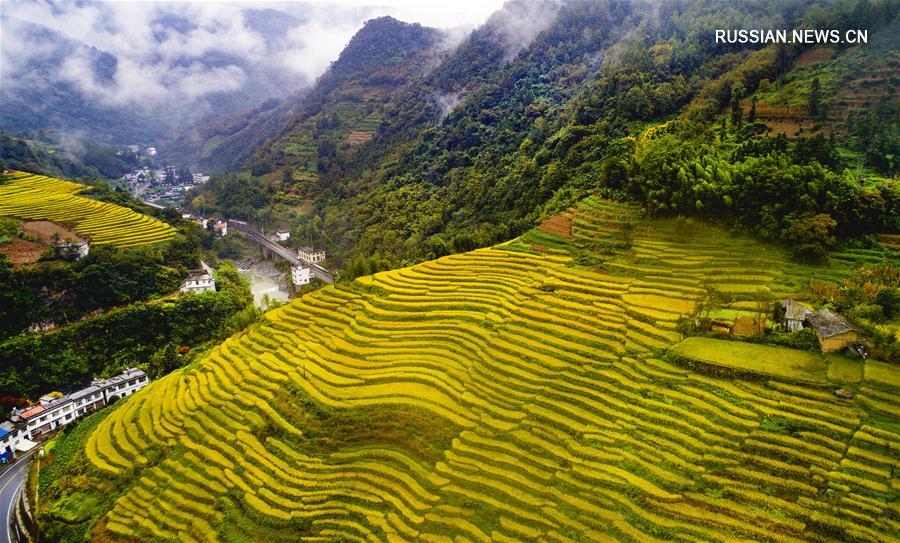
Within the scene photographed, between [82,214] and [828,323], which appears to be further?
[82,214]

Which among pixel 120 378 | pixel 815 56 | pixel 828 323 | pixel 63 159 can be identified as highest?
pixel 63 159

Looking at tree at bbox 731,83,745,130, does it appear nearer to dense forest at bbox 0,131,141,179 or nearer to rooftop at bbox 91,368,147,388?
rooftop at bbox 91,368,147,388

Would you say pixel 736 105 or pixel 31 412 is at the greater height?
pixel 736 105

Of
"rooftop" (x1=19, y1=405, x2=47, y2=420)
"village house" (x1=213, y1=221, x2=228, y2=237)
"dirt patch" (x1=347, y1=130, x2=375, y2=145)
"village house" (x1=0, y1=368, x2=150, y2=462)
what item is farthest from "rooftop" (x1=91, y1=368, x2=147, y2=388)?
"dirt patch" (x1=347, y1=130, x2=375, y2=145)

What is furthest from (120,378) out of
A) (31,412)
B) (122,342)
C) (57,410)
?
(31,412)

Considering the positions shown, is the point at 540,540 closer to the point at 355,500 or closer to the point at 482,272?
the point at 355,500

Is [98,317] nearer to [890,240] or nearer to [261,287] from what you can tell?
[261,287]

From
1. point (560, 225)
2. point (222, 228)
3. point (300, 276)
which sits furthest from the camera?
point (222, 228)
